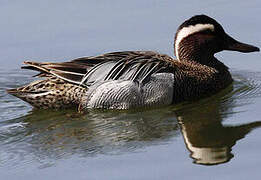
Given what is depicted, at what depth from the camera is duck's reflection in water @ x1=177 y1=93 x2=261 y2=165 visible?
8.70 metres

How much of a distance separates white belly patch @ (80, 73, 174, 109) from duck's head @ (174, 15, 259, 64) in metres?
0.94

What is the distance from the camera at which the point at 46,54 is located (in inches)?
506

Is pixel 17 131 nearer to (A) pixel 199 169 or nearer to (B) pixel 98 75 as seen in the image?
(B) pixel 98 75

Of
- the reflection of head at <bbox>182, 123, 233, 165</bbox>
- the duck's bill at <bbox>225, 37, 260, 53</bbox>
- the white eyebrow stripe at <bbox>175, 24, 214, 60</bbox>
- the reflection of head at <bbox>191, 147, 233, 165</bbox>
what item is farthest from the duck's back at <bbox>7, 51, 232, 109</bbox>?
the reflection of head at <bbox>191, 147, 233, 165</bbox>

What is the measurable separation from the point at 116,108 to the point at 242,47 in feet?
7.16

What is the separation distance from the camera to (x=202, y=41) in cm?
1186

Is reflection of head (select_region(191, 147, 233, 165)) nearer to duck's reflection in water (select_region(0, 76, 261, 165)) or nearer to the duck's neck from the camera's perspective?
duck's reflection in water (select_region(0, 76, 261, 165))

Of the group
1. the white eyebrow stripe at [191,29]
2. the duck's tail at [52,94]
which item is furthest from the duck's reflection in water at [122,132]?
the white eyebrow stripe at [191,29]

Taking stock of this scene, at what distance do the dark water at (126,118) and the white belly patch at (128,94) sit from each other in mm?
174

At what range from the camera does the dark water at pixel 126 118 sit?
330 inches

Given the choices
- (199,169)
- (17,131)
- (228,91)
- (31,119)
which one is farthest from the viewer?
(228,91)

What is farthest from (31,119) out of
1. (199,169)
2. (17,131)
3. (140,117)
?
(199,169)

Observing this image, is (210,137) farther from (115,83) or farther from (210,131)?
(115,83)

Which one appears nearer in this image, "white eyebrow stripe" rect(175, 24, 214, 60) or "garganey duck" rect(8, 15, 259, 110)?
"garganey duck" rect(8, 15, 259, 110)
